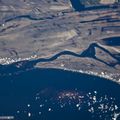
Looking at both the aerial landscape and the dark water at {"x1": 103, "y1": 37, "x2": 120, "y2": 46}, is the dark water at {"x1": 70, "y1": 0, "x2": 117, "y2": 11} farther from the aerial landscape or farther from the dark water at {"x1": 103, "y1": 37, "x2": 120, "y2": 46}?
the dark water at {"x1": 103, "y1": 37, "x2": 120, "y2": 46}

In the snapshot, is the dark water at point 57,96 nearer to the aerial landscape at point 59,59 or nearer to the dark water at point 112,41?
the aerial landscape at point 59,59

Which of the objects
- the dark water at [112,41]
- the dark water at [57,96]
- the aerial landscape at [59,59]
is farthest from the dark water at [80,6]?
the dark water at [57,96]

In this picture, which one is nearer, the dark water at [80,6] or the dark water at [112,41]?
the dark water at [112,41]

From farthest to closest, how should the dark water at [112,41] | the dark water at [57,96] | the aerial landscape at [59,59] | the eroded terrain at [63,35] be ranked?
the dark water at [112,41] < the eroded terrain at [63,35] < the aerial landscape at [59,59] < the dark water at [57,96]

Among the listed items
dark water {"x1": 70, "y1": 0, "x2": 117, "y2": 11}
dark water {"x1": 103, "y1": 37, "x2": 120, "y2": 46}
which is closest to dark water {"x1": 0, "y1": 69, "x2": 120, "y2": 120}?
dark water {"x1": 103, "y1": 37, "x2": 120, "y2": 46}

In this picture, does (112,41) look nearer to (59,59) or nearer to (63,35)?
→ (63,35)

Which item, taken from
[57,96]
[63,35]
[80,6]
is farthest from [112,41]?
[57,96]
